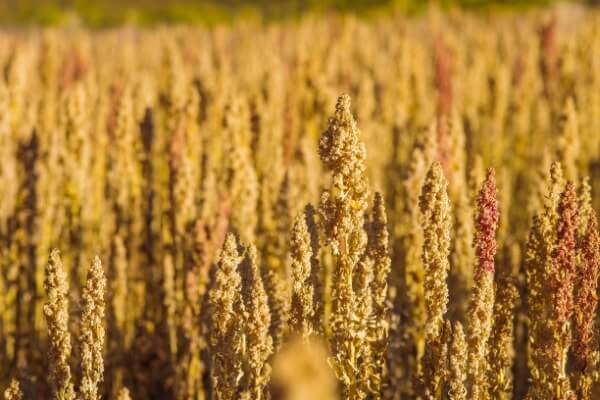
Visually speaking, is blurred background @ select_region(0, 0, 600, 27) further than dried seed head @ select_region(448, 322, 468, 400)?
Yes

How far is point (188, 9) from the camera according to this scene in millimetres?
16672

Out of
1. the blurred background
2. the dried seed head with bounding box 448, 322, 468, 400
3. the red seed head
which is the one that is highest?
the blurred background

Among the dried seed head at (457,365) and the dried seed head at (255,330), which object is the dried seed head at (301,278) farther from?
the dried seed head at (457,365)

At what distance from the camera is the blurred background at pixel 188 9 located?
15805 mm

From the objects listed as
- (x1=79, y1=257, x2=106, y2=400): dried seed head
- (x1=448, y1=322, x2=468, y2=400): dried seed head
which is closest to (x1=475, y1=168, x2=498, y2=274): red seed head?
(x1=448, y1=322, x2=468, y2=400): dried seed head

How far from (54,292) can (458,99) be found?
3.92 m

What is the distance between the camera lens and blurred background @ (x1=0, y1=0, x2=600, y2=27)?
1580 cm

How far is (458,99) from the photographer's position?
545cm

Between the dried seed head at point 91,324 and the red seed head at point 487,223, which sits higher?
the red seed head at point 487,223

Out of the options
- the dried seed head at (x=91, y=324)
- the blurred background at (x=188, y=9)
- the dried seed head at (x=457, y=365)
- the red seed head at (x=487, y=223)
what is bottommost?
the dried seed head at (x=457, y=365)

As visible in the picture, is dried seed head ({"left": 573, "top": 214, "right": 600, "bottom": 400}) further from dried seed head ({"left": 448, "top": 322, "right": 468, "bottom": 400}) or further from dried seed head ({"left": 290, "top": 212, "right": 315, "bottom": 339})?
dried seed head ({"left": 290, "top": 212, "right": 315, "bottom": 339})

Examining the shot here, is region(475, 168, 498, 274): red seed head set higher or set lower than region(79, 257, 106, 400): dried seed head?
higher

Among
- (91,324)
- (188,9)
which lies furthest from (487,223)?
(188,9)

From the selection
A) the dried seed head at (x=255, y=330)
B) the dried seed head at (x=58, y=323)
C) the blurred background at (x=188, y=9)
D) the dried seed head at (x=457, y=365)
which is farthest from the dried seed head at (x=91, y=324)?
the blurred background at (x=188, y=9)
